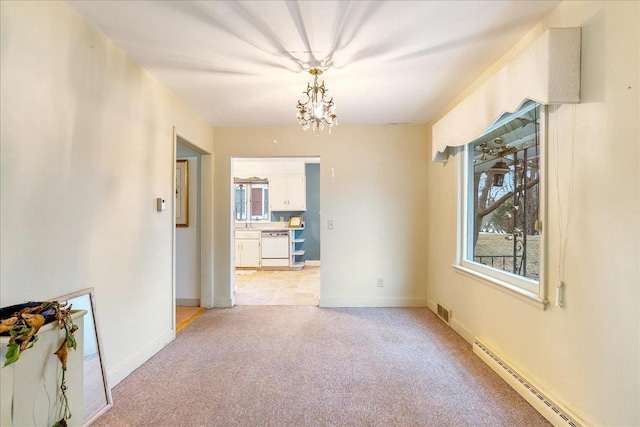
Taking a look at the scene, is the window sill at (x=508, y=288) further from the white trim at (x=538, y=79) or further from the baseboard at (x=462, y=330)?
the white trim at (x=538, y=79)

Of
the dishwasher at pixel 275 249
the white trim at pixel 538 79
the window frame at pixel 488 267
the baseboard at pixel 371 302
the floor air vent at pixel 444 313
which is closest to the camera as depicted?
the white trim at pixel 538 79

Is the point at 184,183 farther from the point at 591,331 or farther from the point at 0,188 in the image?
the point at 591,331

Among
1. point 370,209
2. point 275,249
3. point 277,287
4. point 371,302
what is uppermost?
point 370,209

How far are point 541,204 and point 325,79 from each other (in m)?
1.85

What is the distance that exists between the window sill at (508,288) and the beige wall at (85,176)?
2.78 meters

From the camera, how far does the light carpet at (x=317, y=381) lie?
1.69 metres

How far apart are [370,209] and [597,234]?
7.99 ft

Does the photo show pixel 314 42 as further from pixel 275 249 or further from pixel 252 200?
pixel 252 200

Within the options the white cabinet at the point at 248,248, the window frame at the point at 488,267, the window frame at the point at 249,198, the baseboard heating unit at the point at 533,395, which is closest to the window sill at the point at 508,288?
the window frame at the point at 488,267

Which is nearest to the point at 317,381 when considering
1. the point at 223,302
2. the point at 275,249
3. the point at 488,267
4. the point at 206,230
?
the point at 488,267

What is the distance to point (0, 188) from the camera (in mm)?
1292

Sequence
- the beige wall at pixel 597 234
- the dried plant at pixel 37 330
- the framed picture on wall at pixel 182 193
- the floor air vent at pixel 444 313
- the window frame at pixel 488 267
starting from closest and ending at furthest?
1. the dried plant at pixel 37 330
2. the beige wall at pixel 597 234
3. the window frame at pixel 488 267
4. the floor air vent at pixel 444 313
5. the framed picture on wall at pixel 182 193

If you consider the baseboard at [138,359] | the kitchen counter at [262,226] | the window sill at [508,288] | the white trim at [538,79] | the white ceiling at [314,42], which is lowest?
the baseboard at [138,359]

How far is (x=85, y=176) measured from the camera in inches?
69.5
